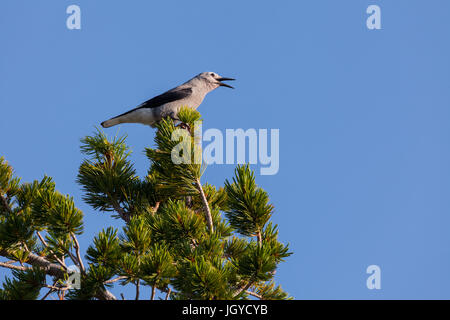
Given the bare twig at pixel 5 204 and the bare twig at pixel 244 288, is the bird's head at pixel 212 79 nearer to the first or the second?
the bare twig at pixel 5 204

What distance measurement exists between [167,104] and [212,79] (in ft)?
5.13

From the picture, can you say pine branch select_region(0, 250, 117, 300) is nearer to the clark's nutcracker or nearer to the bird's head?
the clark's nutcracker

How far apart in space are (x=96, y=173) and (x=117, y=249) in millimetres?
1222

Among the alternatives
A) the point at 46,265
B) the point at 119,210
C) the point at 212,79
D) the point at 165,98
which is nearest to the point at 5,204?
the point at 46,265

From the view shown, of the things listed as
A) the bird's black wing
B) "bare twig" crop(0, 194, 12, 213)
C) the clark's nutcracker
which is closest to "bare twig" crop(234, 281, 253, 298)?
"bare twig" crop(0, 194, 12, 213)

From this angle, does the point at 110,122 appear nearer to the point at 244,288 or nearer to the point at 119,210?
the point at 119,210

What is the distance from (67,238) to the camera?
3.68 meters

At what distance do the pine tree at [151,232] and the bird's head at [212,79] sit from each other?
427 cm

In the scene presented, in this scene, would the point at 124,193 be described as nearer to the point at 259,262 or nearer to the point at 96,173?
the point at 96,173

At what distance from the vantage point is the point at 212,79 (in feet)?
29.2

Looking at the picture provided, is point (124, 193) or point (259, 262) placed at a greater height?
point (124, 193)

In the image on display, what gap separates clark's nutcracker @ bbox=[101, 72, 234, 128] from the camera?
7.53 meters

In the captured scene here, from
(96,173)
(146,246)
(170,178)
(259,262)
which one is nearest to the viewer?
(259,262)
